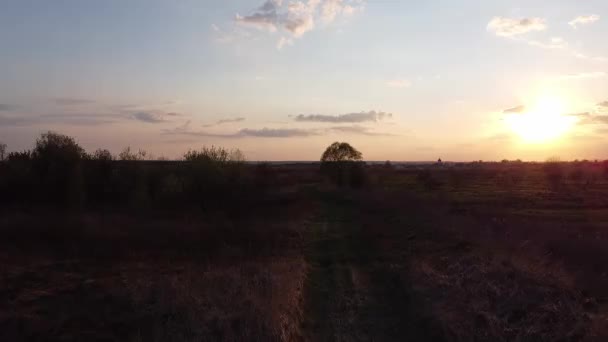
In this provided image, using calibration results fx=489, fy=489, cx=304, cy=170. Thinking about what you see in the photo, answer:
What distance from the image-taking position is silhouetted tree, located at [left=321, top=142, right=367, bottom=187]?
243 feet

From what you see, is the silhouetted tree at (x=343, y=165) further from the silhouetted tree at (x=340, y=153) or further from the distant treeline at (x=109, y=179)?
the distant treeline at (x=109, y=179)

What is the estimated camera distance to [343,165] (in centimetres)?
7650

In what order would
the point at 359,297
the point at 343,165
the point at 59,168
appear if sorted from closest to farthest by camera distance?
the point at 359,297
the point at 59,168
the point at 343,165

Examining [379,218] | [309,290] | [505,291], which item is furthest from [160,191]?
[505,291]

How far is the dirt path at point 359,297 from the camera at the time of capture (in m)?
10.6

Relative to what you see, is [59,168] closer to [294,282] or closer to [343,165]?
[294,282]

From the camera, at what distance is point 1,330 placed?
10008 mm

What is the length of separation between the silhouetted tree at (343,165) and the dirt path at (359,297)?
49.9 meters

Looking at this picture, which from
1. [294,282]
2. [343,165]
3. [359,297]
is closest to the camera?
[359,297]

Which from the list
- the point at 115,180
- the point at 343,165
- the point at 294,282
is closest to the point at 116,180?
the point at 115,180

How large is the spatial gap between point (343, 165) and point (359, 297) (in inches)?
2493

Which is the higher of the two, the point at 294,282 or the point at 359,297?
the point at 294,282

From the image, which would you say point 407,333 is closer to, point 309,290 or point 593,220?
point 309,290

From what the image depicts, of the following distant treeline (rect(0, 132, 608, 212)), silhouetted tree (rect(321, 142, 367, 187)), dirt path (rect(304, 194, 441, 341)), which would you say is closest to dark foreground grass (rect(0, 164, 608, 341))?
dirt path (rect(304, 194, 441, 341))
